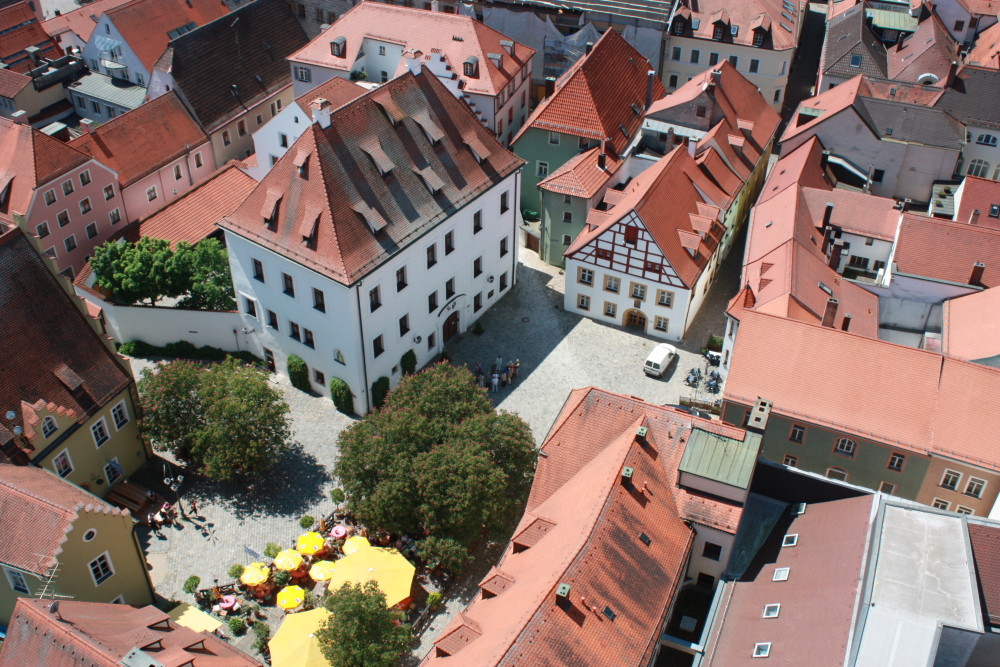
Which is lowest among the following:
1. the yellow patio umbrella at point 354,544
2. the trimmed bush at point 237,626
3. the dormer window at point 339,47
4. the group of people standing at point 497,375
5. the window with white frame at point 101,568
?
the trimmed bush at point 237,626

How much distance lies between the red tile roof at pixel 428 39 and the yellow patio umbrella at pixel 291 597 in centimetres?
4250

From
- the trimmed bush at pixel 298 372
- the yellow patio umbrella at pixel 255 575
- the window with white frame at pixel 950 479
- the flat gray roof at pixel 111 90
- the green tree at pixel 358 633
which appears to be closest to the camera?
the green tree at pixel 358 633

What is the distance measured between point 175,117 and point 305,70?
10.9 metres

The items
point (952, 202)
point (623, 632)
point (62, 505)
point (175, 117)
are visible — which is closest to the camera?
point (623, 632)

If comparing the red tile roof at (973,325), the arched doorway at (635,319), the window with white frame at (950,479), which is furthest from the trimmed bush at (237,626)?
the red tile roof at (973,325)

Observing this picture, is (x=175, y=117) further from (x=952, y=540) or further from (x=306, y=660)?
(x=952, y=540)

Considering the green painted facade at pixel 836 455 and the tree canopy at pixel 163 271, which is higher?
the tree canopy at pixel 163 271

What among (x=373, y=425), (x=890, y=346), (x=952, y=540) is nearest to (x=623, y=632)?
(x=952, y=540)

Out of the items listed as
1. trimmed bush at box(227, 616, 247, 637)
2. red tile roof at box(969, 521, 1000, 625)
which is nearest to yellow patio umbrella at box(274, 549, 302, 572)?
trimmed bush at box(227, 616, 247, 637)

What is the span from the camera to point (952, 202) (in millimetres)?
68750

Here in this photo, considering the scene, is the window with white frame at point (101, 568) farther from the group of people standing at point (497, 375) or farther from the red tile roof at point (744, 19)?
the red tile roof at point (744, 19)

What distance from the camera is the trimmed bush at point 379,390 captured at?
55.6m

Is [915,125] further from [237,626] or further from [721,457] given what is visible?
[237,626]

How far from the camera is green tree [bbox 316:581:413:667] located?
132 feet
